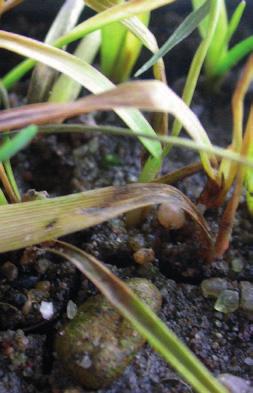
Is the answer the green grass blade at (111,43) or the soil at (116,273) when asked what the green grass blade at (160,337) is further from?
the green grass blade at (111,43)

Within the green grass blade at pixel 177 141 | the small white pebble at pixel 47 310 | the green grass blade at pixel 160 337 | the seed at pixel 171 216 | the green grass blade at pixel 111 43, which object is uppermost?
the green grass blade at pixel 177 141

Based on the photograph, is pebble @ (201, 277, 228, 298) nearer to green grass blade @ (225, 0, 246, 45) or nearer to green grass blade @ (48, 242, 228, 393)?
green grass blade @ (48, 242, 228, 393)

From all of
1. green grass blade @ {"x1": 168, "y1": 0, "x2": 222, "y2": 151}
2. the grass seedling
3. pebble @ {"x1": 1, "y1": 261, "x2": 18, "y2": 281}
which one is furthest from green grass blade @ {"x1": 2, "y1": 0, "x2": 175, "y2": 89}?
pebble @ {"x1": 1, "y1": 261, "x2": 18, "y2": 281}

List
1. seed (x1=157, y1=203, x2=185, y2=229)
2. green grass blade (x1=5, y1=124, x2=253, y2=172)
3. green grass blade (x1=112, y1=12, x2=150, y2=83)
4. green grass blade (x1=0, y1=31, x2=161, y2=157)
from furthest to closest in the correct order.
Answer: green grass blade (x1=112, y1=12, x2=150, y2=83)
seed (x1=157, y1=203, x2=185, y2=229)
green grass blade (x1=0, y1=31, x2=161, y2=157)
green grass blade (x1=5, y1=124, x2=253, y2=172)

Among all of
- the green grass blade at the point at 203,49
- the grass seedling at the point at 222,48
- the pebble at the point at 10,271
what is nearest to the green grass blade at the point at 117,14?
the green grass blade at the point at 203,49

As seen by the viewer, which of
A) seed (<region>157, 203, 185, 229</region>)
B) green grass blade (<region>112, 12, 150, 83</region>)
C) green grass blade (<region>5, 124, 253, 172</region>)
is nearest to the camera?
green grass blade (<region>5, 124, 253, 172</region>)

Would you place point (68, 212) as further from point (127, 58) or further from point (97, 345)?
A: point (127, 58)

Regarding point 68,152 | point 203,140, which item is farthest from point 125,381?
point 68,152
